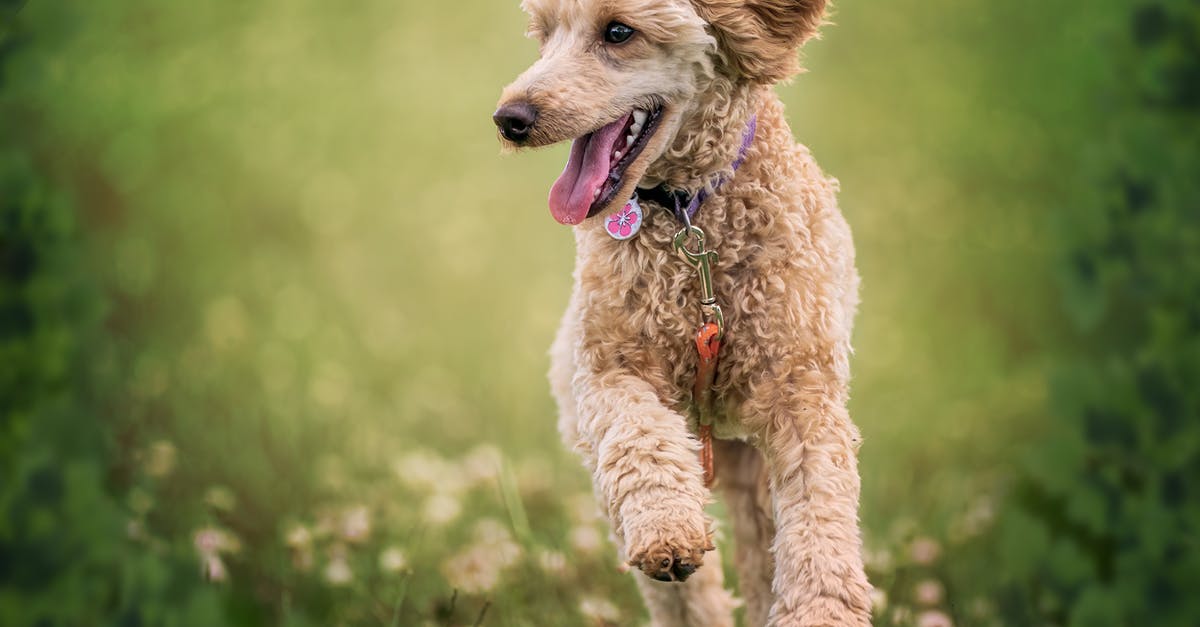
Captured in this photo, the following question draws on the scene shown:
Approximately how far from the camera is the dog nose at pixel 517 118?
9.69 feet

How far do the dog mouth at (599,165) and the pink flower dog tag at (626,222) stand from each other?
0.17 metres

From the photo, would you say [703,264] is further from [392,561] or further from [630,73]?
[392,561]

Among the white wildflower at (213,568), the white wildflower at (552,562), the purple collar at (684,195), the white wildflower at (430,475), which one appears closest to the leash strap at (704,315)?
the purple collar at (684,195)

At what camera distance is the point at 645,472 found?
2812 mm

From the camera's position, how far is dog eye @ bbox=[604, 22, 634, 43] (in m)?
3.08

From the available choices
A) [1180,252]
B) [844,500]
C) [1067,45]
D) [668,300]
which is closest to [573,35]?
[668,300]

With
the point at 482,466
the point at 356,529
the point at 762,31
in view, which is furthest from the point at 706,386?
the point at 482,466

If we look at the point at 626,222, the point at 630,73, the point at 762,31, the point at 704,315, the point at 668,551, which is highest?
the point at 762,31

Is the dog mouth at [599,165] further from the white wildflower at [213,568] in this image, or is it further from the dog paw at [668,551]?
the white wildflower at [213,568]

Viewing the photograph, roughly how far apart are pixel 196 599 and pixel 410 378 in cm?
364

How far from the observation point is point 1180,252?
341 centimetres

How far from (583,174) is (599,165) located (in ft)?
0.16

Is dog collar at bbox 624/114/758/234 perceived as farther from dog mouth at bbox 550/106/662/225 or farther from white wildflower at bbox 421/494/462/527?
white wildflower at bbox 421/494/462/527

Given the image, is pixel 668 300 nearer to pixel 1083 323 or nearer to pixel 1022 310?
pixel 1083 323
